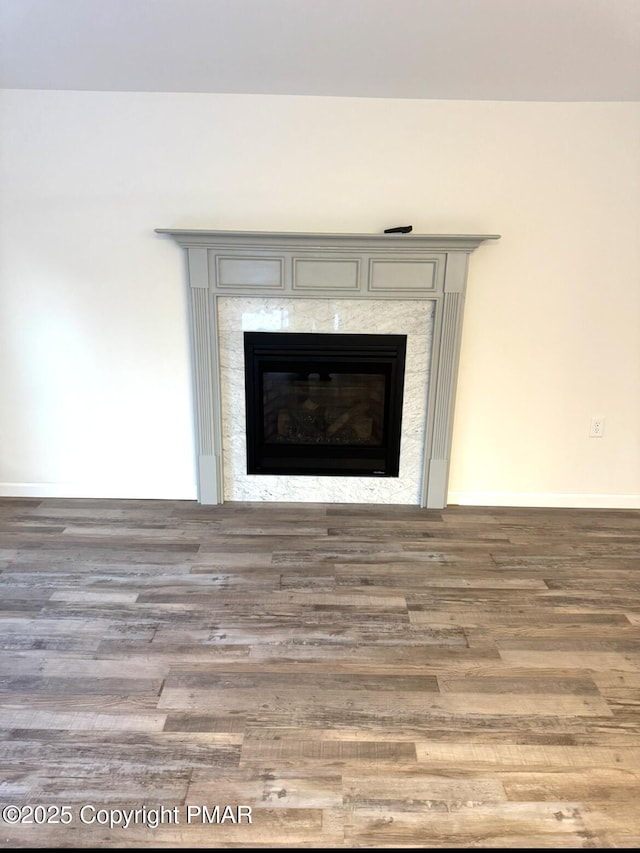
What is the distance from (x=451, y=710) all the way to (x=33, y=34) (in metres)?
3.11

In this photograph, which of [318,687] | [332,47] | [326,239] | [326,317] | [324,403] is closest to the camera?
[318,687]

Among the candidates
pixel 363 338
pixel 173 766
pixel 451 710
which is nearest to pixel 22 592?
pixel 173 766

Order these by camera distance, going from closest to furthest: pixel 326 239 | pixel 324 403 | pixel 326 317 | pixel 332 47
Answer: pixel 332 47, pixel 326 239, pixel 326 317, pixel 324 403

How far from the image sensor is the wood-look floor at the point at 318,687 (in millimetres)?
1288

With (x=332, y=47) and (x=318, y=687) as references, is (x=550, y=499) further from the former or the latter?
(x=332, y=47)

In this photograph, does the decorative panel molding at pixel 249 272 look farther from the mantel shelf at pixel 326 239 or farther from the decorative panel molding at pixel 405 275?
the decorative panel molding at pixel 405 275

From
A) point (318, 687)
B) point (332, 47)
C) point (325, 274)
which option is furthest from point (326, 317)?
point (318, 687)

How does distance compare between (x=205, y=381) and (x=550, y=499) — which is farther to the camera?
Answer: (x=550, y=499)

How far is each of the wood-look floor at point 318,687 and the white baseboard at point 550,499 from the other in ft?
1.23

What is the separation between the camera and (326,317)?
9.58 feet

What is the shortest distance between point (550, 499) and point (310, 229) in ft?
7.25

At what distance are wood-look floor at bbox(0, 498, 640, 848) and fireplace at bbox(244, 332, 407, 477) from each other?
0.51 metres

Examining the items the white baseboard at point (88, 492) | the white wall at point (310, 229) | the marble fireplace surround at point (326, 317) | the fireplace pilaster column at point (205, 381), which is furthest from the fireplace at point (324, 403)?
the white baseboard at point (88, 492)

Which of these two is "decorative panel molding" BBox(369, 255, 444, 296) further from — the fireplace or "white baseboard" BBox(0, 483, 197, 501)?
"white baseboard" BBox(0, 483, 197, 501)
